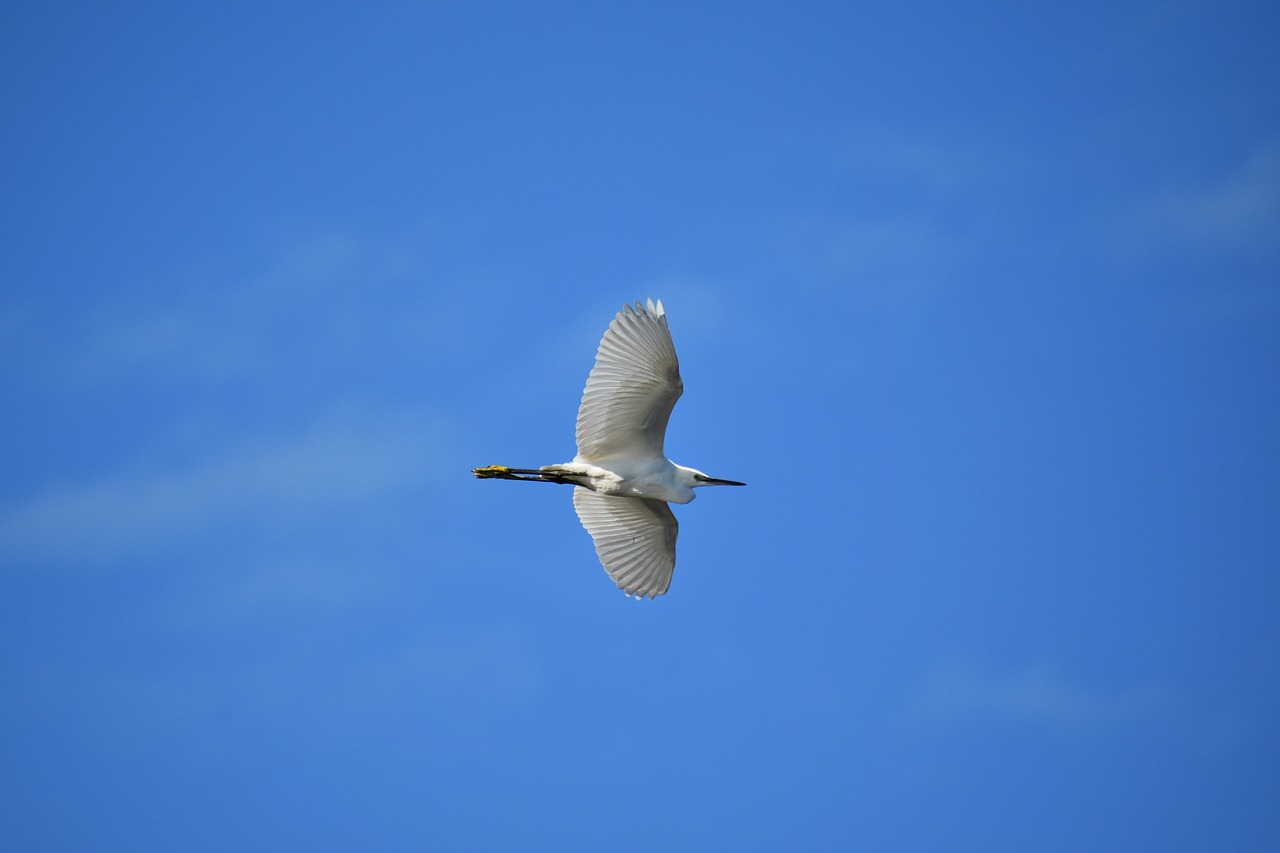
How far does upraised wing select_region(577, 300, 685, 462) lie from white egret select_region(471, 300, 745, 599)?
1 cm

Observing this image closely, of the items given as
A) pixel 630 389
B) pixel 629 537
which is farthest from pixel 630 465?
pixel 629 537

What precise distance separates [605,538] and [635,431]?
1.76 meters

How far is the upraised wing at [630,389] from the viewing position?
15289mm

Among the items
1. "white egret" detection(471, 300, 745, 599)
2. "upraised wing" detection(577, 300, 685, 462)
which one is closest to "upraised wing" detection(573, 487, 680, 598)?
"white egret" detection(471, 300, 745, 599)

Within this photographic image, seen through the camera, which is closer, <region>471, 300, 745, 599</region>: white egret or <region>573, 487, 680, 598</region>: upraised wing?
<region>471, 300, 745, 599</region>: white egret

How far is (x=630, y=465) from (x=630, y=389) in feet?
3.68

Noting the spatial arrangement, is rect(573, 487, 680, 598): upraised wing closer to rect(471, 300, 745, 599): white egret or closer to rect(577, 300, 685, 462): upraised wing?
rect(471, 300, 745, 599): white egret

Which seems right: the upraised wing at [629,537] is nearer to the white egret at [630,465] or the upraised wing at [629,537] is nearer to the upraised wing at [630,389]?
the white egret at [630,465]

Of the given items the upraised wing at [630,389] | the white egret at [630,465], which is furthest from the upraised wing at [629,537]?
the upraised wing at [630,389]

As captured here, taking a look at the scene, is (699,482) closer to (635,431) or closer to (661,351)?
(635,431)

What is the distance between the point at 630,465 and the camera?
16.5 metres

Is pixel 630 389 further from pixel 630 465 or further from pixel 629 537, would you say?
pixel 629 537

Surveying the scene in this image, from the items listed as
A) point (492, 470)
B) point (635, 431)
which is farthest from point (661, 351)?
point (492, 470)

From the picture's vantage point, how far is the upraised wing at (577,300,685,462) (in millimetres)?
15289
